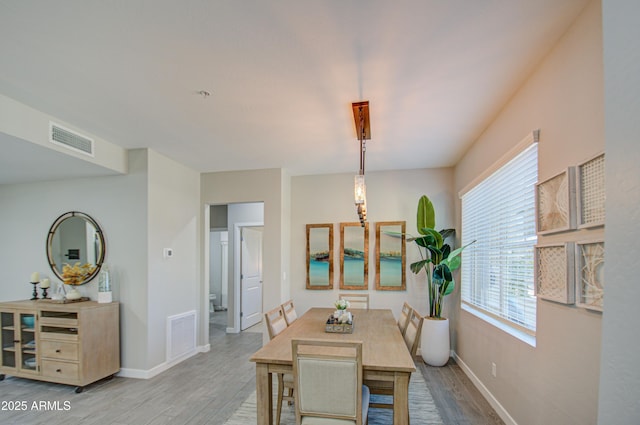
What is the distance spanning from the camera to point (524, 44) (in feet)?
6.37

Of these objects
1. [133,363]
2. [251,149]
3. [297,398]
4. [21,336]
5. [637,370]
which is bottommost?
[133,363]

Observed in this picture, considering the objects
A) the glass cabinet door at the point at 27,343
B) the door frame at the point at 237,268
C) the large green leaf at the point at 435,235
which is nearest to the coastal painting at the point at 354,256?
the large green leaf at the point at 435,235

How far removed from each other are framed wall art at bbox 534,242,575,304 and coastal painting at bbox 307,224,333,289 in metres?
3.21

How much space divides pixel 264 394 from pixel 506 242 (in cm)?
235

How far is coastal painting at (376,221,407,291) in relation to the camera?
484cm

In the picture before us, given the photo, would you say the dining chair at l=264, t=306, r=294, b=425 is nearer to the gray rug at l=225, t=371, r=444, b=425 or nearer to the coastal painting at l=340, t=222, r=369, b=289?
the gray rug at l=225, t=371, r=444, b=425

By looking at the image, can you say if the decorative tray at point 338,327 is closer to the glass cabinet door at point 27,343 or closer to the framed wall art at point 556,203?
the framed wall art at point 556,203

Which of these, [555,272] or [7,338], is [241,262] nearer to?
[7,338]

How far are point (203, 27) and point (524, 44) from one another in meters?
1.86

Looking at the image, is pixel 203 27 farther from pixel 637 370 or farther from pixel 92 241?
pixel 92 241

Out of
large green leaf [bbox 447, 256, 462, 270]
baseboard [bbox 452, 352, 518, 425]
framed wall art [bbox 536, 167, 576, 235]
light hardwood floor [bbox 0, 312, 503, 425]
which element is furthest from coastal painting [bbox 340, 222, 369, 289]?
framed wall art [bbox 536, 167, 576, 235]

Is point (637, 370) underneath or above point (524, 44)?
underneath

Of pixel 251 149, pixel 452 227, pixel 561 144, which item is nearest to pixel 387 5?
pixel 561 144

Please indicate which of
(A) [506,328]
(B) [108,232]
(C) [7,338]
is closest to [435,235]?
(A) [506,328]
